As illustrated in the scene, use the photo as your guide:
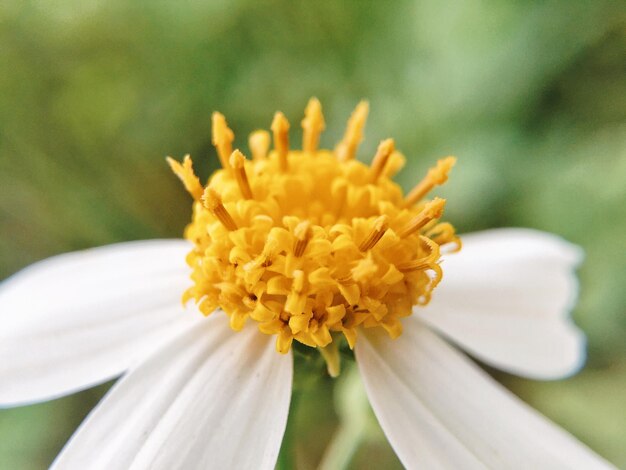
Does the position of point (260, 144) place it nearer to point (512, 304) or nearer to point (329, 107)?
point (512, 304)

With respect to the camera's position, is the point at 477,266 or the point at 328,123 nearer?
the point at 477,266

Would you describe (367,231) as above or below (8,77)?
below

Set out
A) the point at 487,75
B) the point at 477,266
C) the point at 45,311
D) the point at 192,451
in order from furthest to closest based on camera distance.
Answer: the point at 487,75 < the point at 477,266 < the point at 45,311 < the point at 192,451

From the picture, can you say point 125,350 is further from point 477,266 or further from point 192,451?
point 477,266

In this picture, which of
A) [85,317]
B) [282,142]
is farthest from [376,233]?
[85,317]

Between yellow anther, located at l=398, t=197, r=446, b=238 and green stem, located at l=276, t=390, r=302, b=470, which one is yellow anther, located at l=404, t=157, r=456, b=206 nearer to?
yellow anther, located at l=398, t=197, r=446, b=238

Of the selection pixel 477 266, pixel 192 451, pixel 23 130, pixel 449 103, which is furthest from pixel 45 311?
pixel 449 103

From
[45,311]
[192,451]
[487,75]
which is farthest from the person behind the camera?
[487,75]

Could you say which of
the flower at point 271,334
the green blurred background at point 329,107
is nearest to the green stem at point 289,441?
the flower at point 271,334
